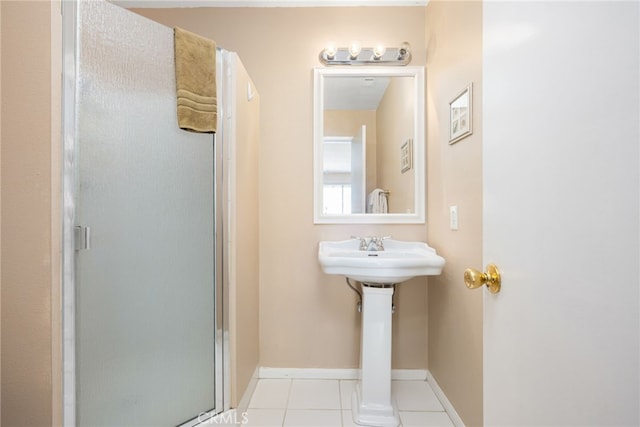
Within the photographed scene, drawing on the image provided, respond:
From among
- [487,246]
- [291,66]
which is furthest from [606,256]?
[291,66]

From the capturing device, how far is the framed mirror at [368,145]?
77.4 inches

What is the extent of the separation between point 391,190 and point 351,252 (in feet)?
1.65

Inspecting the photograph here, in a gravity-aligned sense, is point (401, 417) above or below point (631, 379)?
below

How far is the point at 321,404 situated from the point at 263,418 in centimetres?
31

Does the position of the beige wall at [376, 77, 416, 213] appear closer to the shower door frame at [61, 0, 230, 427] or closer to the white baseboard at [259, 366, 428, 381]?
the white baseboard at [259, 366, 428, 381]

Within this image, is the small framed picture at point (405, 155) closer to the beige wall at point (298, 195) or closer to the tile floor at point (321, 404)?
the beige wall at point (298, 195)

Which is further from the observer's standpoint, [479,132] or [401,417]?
[401,417]

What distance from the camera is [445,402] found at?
1.67 m

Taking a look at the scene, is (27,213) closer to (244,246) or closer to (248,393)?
(244,246)

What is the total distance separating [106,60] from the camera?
1.09m

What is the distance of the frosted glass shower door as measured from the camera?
1.05m

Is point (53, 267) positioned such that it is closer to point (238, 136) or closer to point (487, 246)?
point (238, 136)

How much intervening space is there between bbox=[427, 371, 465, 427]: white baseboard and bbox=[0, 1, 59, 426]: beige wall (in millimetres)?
1606

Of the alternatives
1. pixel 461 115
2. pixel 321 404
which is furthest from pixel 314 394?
pixel 461 115
